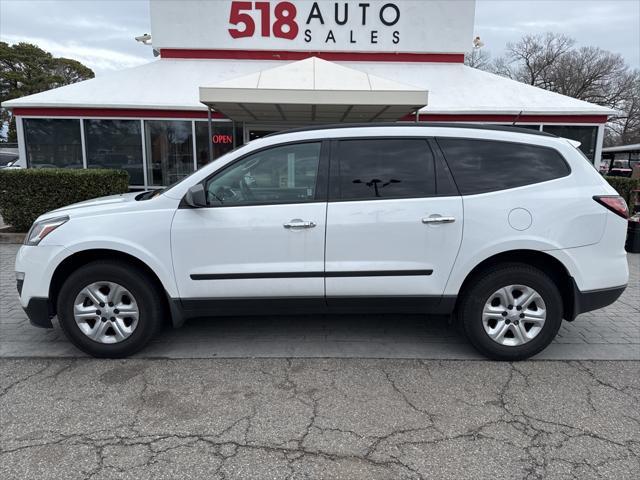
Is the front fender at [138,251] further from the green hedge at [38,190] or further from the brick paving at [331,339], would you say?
the green hedge at [38,190]

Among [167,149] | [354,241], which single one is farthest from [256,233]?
[167,149]

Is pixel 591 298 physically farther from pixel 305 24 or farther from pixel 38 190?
pixel 305 24

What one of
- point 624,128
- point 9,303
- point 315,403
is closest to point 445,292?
point 315,403

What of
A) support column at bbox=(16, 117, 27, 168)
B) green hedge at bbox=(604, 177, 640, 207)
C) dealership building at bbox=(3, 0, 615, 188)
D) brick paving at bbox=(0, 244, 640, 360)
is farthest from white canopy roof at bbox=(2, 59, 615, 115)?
brick paving at bbox=(0, 244, 640, 360)

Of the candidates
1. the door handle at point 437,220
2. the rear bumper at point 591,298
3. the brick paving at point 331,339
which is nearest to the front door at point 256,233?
the brick paving at point 331,339

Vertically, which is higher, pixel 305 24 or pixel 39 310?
pixel 305 24

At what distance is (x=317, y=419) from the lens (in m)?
2.98

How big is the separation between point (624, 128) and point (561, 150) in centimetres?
5599

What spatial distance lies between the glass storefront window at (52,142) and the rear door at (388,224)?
9.02 m

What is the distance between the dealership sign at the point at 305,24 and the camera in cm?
1152

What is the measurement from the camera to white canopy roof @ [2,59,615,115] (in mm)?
10234

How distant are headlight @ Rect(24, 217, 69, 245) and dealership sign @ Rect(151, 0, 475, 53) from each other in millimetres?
9315

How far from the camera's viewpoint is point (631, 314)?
5.09 meters

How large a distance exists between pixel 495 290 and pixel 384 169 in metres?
1.34
